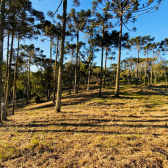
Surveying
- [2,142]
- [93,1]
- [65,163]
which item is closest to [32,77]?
[93,1]

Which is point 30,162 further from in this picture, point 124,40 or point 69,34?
point 69,34

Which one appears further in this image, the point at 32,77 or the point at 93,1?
the point at 32,77

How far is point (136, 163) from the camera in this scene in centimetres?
243

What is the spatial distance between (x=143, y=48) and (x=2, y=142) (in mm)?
30567

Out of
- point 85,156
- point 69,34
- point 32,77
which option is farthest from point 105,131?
point 32,77

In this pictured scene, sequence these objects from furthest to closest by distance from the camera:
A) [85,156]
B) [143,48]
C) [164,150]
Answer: [143,48]
[164,150]
[85,156]

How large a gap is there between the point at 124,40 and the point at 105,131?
13969mm

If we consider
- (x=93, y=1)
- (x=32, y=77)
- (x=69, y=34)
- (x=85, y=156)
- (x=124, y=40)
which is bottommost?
(x=85, y=156)

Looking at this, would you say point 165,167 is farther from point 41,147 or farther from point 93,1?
point 93,1

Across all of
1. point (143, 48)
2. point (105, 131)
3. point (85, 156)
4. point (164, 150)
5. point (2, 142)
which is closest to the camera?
point (85, 156)

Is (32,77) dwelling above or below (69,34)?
below

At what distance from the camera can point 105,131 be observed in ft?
14.4

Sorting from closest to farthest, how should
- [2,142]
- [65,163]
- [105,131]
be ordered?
[65,163] → [2,142] → [105,131]

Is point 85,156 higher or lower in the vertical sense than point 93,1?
lower
